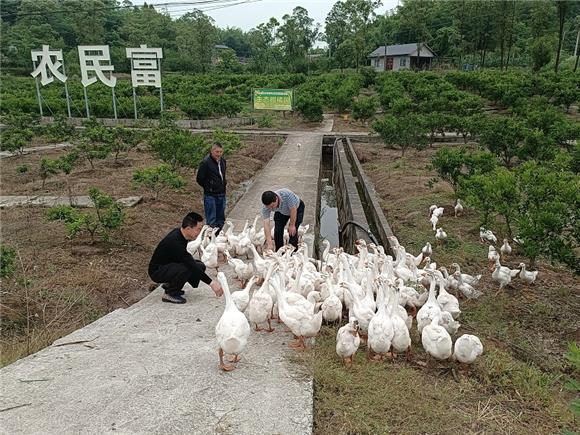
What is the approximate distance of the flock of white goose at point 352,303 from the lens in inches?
174

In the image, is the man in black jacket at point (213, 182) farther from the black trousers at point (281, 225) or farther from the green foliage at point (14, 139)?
the green foliage at point (14, 139)

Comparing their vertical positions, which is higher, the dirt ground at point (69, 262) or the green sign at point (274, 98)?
the green sign at point (274, 98)

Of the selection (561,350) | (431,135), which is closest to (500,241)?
(561,350)

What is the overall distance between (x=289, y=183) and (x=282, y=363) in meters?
9.57

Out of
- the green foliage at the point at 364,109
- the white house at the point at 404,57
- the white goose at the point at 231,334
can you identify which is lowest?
the white goose at the point at 231,334

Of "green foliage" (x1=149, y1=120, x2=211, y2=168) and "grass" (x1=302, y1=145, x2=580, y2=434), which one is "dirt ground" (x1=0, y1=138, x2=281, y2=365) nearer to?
"green foliage" (x1=149, y1=120, x2=211, y2=168)

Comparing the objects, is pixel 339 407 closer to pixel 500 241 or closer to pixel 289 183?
pixel 500 241

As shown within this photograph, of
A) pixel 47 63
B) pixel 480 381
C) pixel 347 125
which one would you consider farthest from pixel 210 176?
pixel 347 125

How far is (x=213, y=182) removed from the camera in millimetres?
7895

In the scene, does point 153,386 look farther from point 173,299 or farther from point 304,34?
point 304,34

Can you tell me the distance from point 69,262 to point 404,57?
51.0 metres

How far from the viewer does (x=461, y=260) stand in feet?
26.8

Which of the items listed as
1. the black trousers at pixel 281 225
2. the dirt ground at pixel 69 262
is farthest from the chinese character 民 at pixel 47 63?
the black trousers at pixel 281 225

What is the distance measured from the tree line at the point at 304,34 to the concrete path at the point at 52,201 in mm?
35512
